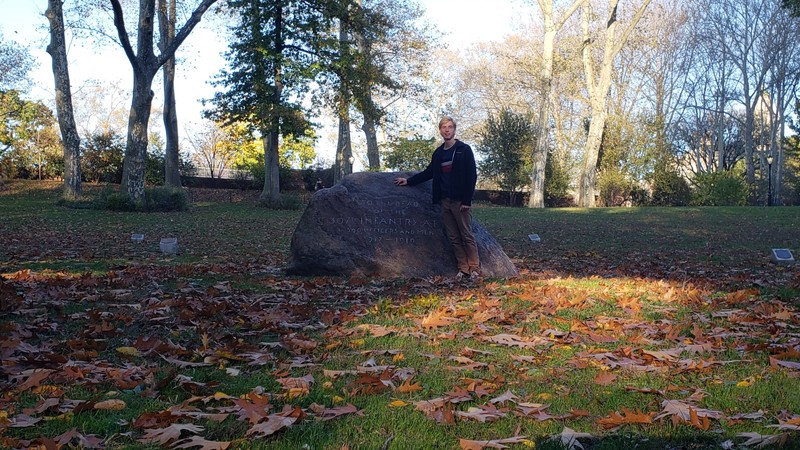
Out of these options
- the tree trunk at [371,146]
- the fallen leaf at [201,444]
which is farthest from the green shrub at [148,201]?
the fallen leaf at [201,444]

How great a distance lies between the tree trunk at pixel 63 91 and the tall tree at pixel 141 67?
2.89 m

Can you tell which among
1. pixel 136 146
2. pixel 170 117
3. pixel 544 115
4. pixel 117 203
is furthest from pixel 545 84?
pixel 117 203

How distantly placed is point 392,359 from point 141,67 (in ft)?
64.3

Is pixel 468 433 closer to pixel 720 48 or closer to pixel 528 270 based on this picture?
pixel 528 270

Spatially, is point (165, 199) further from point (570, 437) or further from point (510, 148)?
point (510, 148)

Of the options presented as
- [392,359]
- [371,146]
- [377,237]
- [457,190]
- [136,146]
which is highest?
[371,146]

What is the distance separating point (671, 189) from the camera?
37.6 m

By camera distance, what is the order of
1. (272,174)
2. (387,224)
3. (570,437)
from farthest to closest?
(272,174) < (387,224) < (570,437)

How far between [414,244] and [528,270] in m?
2.16

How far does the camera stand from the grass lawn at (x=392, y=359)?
3.17 metres

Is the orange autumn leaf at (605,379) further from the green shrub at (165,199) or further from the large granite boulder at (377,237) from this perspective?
the green shrub at (165,199)

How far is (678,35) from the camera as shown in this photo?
45.6 meters

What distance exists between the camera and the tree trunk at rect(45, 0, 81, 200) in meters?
24.0

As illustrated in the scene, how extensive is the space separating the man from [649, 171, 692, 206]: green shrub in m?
31.6
